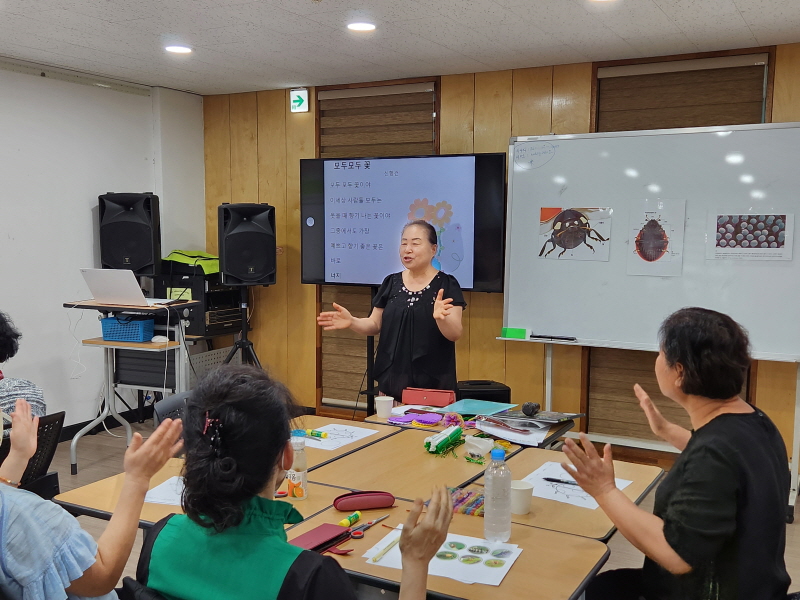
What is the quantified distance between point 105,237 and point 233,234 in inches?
36.0

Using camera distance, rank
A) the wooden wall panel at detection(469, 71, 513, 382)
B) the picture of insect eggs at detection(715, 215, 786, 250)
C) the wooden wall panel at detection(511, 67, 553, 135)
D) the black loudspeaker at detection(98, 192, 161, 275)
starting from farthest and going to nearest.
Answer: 1. the black loudspeaker at detection(98, 192, 161, 275)
2. the wooden wall panel at detection(469, 71, 513, 382)
3. the wooden wall panel at detection(511, 67, 553, 135)
4. the picture of insect eggs at detection(715, 215, 786, 250)

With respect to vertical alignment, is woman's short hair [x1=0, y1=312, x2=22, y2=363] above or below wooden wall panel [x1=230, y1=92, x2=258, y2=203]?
below

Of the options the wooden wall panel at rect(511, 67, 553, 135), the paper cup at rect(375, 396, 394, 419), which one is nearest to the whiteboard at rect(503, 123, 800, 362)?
the wooden wall panel at rect(511, 67, 553, 135)

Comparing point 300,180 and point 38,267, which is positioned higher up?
point 300,180

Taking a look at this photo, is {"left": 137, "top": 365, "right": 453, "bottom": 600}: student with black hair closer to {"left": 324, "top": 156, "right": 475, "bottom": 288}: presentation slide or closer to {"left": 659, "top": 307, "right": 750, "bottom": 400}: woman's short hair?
{"left": 659, "top": 307, "right": 750, "bottom": 400}: woman's short hair

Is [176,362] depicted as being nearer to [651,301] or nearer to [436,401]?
[436,401]

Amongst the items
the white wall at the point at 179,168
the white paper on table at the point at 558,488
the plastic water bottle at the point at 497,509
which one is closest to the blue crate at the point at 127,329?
the white wall at the point at 179,168

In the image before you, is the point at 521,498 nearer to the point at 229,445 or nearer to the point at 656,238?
the point at 229,445

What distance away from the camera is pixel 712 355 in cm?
167

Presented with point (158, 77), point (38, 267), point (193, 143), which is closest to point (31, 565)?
point (38, 267)

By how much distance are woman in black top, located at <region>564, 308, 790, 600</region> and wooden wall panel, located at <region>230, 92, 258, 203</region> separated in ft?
15.3

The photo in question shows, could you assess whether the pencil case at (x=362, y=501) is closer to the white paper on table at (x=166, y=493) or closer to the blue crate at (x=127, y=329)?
the white paper on table at (x=166, y=493)

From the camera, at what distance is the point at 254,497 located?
4.21 feet

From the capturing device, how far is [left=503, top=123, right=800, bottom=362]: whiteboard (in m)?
3.96
